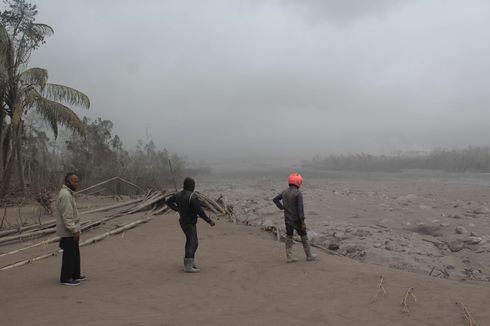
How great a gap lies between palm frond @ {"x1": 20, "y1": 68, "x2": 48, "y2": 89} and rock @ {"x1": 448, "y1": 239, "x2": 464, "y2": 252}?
17.7 metres

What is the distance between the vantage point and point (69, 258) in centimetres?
678

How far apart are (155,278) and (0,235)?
6.22 metres

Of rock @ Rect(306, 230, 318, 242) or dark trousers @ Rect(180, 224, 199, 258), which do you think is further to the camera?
rock @ Rect(306, 230, 318, 242)

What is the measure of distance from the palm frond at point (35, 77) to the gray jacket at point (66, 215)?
14248 mm

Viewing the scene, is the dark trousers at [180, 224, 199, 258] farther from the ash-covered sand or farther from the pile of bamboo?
the ash-covered sand

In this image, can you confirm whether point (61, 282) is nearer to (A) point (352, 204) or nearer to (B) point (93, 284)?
(B) point (93, 284)

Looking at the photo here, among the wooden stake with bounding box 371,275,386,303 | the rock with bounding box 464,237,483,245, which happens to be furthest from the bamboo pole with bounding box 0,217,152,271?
the rock with bounding box 464,237,483,245

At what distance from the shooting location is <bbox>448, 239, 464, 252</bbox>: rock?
1167 cm

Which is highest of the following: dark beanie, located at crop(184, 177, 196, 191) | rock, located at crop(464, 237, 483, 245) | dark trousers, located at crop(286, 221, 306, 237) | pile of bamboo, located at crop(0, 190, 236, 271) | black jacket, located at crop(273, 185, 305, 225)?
dark beanie, located at crop(184, 177, 196, 191)

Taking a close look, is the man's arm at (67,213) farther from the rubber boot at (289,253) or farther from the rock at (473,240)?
the rock at (473,240)

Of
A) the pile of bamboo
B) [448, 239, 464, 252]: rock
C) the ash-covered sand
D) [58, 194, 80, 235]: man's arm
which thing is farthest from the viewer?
[448, 239, 464, 252]: rock

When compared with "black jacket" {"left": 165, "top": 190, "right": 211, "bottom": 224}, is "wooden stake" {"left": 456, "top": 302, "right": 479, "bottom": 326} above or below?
below

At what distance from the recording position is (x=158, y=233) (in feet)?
42.4

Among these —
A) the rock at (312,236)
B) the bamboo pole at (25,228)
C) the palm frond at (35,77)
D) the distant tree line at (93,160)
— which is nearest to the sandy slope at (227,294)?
the bamboo pole at (25,228)
